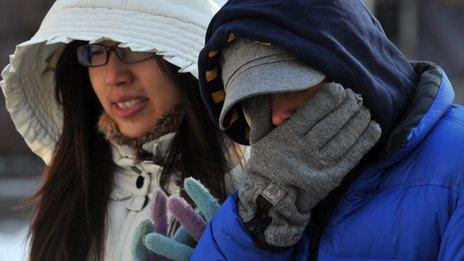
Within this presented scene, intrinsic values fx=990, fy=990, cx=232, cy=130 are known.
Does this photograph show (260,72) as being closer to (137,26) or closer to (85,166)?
(137,26)

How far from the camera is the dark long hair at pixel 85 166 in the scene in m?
2.58

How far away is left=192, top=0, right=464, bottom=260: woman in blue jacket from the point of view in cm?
157

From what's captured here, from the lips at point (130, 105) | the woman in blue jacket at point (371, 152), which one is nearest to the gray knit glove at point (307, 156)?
the woman in blue jacket at point (371, 152)

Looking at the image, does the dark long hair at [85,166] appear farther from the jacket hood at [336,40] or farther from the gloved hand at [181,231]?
the jacket hood at [336,40]

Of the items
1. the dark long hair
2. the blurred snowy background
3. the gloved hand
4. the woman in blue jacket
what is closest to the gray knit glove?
the woman in blue jacket

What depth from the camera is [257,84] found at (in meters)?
1.67

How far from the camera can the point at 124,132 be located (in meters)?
2.62

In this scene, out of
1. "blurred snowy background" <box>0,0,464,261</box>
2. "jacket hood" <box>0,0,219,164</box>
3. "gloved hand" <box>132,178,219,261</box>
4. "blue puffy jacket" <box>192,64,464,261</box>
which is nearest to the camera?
"blue puffy jacket" <box>192,64,464,261</box>

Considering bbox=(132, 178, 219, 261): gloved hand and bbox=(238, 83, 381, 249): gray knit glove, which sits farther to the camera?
bbox=(132, 178, 219, 261): gloved hand

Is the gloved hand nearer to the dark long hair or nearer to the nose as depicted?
the dark long hair

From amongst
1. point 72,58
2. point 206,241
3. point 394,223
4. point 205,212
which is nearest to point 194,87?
point 72,58

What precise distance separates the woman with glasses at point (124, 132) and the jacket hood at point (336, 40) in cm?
80

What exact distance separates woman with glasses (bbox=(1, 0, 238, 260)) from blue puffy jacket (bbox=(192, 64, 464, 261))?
83 cm

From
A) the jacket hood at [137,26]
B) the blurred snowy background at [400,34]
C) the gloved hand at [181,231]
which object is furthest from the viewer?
the blurred snowy background at [400,34]
